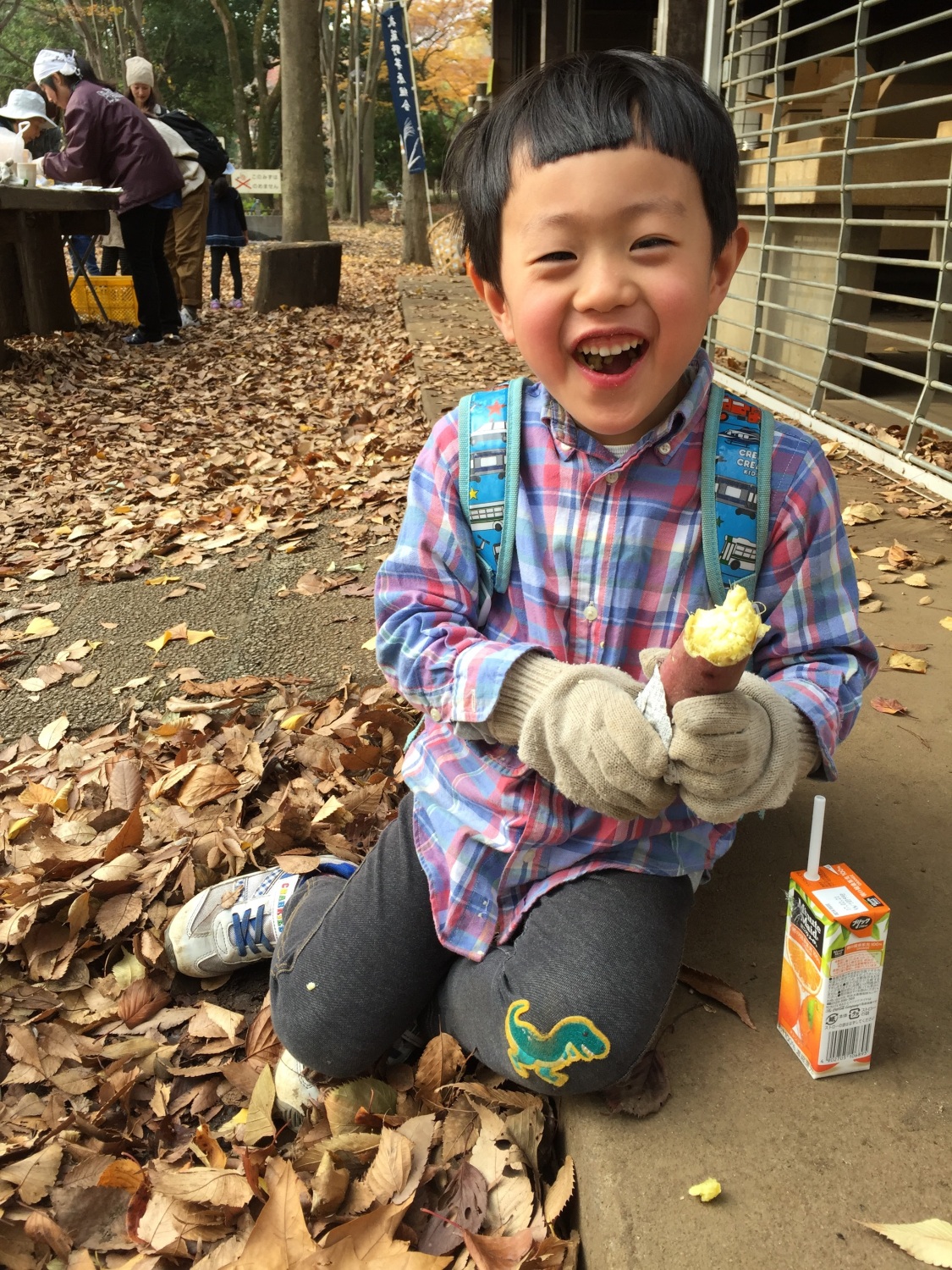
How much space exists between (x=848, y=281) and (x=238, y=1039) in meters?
4.89

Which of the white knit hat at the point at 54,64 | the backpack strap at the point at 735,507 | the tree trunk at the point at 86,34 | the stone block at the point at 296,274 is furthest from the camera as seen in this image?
the tree trunk at the point at 86,34

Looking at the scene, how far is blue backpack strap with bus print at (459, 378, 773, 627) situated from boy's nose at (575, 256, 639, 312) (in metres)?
0.31

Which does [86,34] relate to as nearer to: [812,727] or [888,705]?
[888,705]

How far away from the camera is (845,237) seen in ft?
16.5

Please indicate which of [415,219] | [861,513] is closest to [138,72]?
[415,219]

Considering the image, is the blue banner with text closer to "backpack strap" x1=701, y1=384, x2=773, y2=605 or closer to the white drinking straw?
"backpack strap" x1=701, y1=384, x2=773, y2=605

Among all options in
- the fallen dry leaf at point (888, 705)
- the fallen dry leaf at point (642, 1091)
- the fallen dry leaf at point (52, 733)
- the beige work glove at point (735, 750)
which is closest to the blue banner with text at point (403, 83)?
the fallen dry leaf at point (52, 733)

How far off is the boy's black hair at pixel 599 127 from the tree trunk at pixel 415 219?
1429 cm

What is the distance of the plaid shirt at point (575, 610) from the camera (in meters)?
1.63

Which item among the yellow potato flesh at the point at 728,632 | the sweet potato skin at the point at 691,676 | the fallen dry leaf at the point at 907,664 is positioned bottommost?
the fallen dry leaf at the point at 907,664

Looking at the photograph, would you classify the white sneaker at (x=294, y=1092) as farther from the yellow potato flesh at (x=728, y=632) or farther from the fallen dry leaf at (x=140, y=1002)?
the yellow potato flesh at (x=728, y=632)

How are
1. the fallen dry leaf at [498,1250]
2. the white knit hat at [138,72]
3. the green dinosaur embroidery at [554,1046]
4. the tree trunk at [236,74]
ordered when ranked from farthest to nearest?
the tree trunk at [236,74] → the white knit hat at [138,72] → the green dinosaur embroidery at [554,1046] → the fallen dry leaf at [498,1250]

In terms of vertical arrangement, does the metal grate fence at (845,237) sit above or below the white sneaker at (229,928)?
above

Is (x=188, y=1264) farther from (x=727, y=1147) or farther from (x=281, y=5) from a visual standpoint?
(x=281, y=5)
